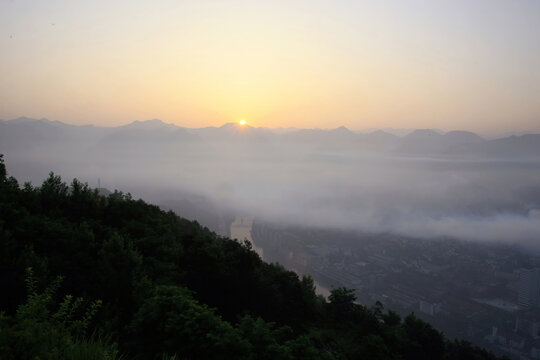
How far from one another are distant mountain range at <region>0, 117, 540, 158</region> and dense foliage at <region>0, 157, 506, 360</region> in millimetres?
87208

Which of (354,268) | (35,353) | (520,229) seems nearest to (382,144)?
(520,229)

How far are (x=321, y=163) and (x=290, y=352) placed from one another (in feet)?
546

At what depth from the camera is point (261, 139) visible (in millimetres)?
163125

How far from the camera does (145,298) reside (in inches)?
359

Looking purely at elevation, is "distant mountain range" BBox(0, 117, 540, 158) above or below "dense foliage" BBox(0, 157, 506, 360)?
above

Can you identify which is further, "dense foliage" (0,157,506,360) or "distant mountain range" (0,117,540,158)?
"distant mountain range" (0,117,540,158)

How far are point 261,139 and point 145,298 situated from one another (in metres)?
156

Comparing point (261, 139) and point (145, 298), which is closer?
point (145, 298)

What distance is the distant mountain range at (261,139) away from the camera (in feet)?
357

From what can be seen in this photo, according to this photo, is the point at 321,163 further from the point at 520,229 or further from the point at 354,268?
the point at 354,268

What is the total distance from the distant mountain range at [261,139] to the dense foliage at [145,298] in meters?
87.2

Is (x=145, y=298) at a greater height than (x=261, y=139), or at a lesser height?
lesser

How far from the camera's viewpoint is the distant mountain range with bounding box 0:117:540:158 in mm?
108688

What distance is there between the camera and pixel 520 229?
66.6 metres
